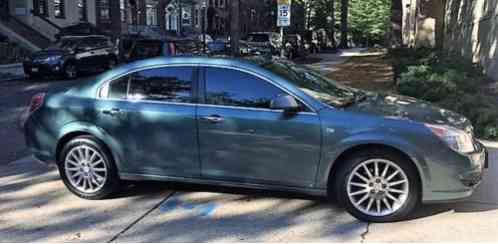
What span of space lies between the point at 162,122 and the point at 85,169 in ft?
3.33

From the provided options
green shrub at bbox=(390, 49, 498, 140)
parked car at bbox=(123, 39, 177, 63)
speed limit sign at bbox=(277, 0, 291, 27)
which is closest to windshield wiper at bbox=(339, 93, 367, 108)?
green shrub at bbox=(390, 49, 498, 140)

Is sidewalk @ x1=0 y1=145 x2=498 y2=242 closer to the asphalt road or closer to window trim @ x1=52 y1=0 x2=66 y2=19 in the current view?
the asphalt road

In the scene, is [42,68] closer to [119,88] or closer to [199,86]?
[119,88]

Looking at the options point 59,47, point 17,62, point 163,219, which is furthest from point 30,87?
point 163,219

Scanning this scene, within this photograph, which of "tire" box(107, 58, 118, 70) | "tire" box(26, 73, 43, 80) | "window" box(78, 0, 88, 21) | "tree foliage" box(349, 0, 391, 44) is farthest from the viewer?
"tree foliage" box(349, 0, 391, 44)

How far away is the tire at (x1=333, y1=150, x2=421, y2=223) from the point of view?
5145 millimetres

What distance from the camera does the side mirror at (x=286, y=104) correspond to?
5.27 meters

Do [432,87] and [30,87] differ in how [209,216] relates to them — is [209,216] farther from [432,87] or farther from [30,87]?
[30,87]

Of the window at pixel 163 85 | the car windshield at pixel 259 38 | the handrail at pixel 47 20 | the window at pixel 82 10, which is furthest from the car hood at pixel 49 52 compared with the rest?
the window at pixel 82 10

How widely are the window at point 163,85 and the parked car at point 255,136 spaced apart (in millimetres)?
11

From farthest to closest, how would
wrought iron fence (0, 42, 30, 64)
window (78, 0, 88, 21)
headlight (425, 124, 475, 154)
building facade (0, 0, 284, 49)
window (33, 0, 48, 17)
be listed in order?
1. window (78, 0, 88, 21)
2. window (33, 0, 48, 17)
3. building facade (0, 0, 284, 49)
4. wrought iron fence (0, 42, 30, 64)
5. headlight (425, 124, 475, 154)

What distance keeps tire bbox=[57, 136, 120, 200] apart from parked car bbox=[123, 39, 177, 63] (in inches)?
493

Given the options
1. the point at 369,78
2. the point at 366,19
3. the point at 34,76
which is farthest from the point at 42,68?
the point at 366,19

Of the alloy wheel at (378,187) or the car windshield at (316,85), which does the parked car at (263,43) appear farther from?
the alloy wheel at (378,187)
